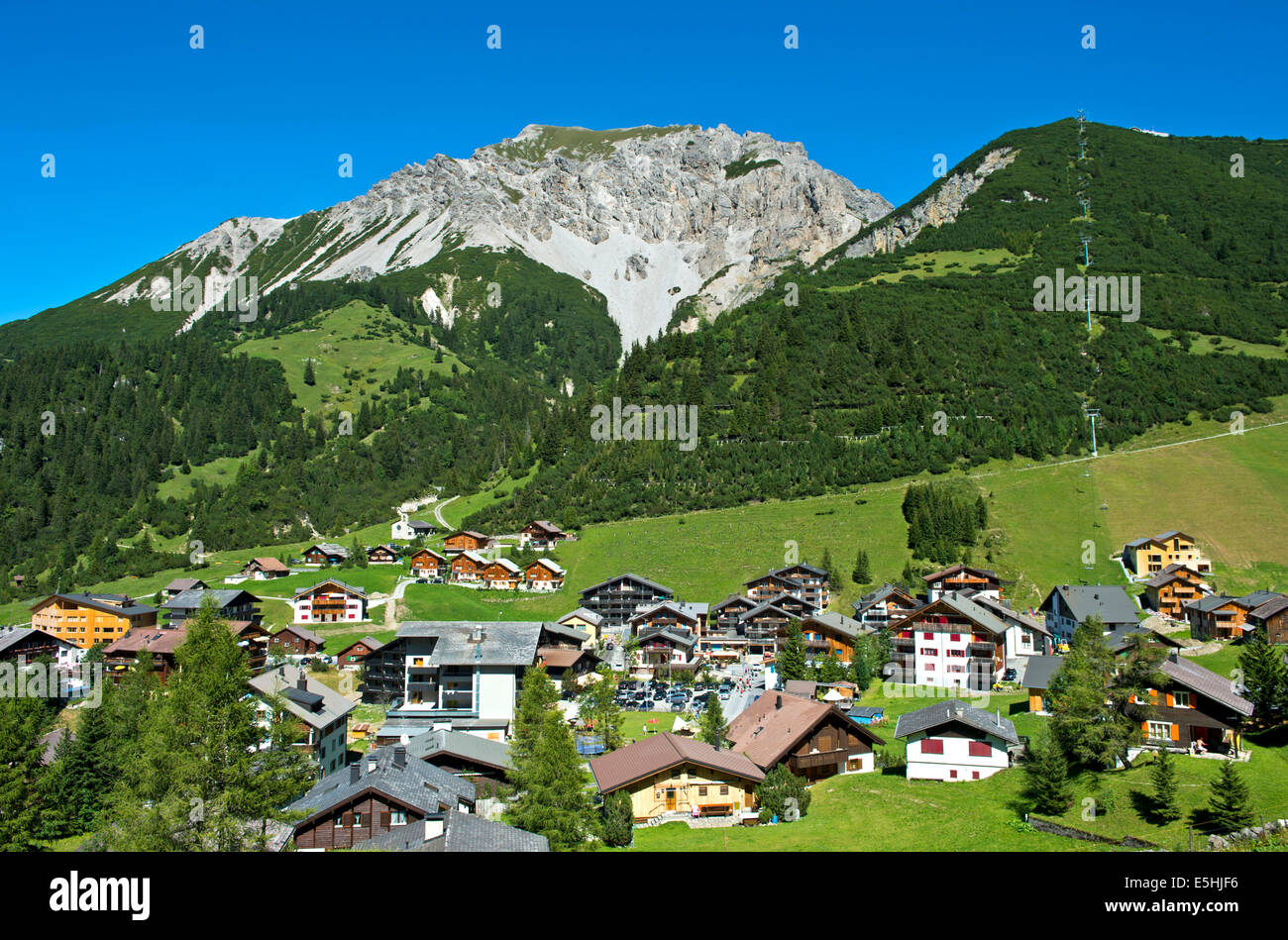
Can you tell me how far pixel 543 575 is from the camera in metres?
102

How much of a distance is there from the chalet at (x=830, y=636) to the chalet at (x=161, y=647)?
47.7 meters

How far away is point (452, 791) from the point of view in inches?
Result: 1505

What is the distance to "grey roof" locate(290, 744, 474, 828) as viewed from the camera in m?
34.3

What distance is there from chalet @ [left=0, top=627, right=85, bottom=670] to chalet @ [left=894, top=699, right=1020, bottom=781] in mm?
76634

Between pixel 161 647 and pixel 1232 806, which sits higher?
pixel 1232 806

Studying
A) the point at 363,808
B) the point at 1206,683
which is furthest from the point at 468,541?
the point at 1206,683

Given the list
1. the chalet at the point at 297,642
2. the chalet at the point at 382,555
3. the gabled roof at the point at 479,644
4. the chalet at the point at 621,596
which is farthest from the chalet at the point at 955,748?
the chalet at the point at 382,555

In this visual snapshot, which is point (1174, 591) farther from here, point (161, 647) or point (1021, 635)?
point (161, 647)

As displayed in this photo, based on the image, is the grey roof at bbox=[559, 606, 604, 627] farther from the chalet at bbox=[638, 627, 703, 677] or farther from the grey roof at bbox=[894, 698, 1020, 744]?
the grey roof at bbox=[894, 698, 1020, 744]

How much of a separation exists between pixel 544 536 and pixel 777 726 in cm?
7246

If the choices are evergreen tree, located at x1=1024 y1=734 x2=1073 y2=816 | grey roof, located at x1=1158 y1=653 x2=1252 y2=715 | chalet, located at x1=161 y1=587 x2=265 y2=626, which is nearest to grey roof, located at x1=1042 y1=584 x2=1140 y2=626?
grey roof, located at x1=1158 y1=653 x2=1252 y2=715

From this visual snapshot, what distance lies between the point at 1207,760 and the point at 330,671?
6591 cm
